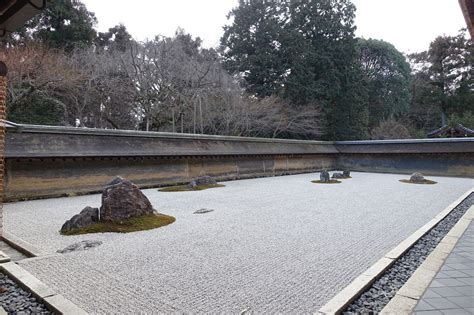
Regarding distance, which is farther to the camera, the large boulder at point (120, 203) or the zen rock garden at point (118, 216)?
the large boulder at point (120, 203)

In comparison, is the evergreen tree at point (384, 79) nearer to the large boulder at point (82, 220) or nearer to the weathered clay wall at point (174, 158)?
the weathered clay wall at point (174, 158)

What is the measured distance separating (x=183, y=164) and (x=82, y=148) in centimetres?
360

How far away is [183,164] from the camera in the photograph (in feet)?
37.1

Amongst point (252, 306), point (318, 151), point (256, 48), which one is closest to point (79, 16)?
point (256, 48)

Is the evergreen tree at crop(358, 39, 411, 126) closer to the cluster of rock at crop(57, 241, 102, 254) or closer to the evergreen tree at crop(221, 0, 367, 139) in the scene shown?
the evergreen tree at crop(221, 0, 367, 139)

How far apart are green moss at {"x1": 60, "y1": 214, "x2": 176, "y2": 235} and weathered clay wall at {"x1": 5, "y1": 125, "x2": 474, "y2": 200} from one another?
3.96m

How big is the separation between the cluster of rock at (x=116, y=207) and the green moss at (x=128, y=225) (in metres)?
0.09

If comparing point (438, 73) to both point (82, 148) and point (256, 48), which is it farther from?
point (82, 148)

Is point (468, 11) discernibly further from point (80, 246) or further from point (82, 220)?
point (82, 220)

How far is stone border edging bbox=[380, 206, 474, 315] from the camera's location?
7.80ft

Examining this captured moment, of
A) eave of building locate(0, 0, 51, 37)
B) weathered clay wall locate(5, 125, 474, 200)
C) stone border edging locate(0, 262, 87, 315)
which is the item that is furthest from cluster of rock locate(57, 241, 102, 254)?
weathered clay wall locate(5, 125, 474, 200)

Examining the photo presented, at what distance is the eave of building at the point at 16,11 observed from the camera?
2.08 meters

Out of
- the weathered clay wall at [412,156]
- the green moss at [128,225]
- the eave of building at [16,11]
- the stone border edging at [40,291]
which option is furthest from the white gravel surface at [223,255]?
the weathered clay wall at [412,156]

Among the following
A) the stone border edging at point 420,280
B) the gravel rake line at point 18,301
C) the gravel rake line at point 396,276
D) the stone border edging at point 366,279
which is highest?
the gravel rake line at point 18,301
